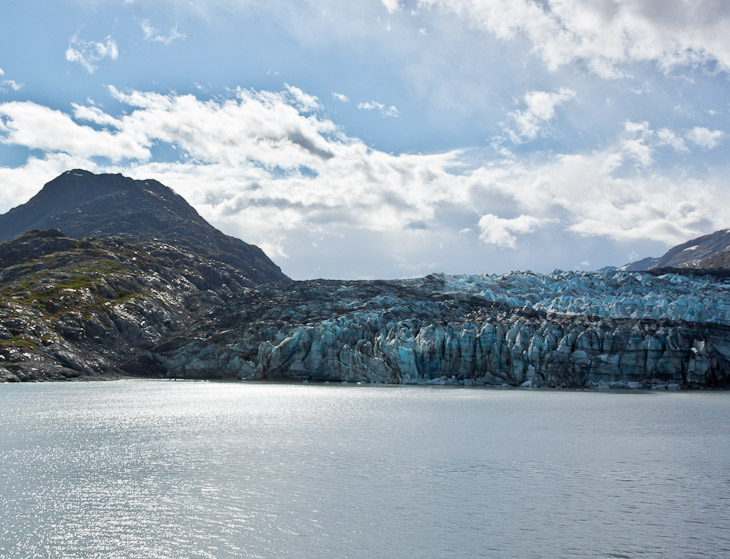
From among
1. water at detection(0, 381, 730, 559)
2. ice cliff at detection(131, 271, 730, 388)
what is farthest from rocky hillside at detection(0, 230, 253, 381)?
water at detection(0, 381, 730, 559)

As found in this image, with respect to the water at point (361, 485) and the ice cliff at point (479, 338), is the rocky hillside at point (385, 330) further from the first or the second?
the water at point (361, 485)

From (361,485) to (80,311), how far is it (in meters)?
135

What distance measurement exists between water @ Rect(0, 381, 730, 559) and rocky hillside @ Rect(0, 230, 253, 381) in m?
64.5

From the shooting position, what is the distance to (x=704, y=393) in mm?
109688

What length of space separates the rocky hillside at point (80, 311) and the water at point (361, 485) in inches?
2538

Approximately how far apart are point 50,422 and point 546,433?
50162 mm

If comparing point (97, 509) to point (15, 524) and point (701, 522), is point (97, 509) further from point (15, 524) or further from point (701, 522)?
point (701, 522)

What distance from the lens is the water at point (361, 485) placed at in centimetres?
2497

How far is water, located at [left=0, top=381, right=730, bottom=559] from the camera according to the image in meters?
25.0

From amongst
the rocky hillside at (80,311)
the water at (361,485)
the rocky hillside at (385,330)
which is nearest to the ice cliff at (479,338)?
the rocky hillside at (385,330)

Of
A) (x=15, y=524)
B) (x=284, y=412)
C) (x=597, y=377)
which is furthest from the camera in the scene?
(x=597, y=377)

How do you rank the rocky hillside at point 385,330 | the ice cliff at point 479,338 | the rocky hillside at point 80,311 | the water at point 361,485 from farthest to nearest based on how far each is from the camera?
the rocky hillside at point 80,311 < the rocky hillside at point 385,330 < the ice cliff at point 479,338 < the water at point 361,485

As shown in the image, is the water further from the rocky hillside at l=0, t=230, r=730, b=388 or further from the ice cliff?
the rocky hillside at l=0, t=230, r=730, b=388

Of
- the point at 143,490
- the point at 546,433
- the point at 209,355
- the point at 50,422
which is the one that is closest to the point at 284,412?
the point at 50,422
